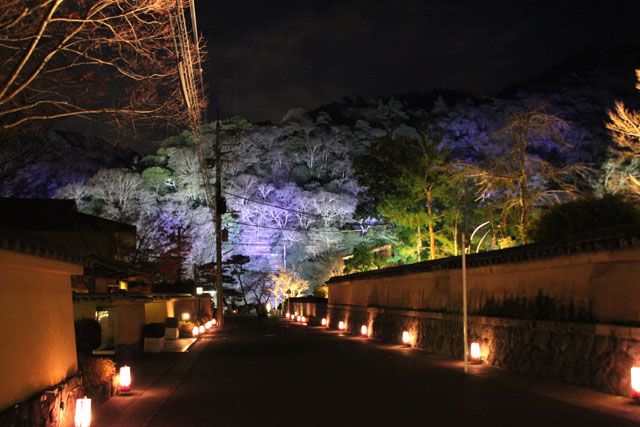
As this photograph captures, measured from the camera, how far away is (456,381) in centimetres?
1351

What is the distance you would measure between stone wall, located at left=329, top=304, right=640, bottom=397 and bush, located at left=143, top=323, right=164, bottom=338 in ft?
33.1

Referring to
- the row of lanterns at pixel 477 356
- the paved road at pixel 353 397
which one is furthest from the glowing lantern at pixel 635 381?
the paved road at pixel 353 397

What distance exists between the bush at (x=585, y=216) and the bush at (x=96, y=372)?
44.7 ft

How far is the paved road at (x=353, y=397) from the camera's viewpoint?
9281mm

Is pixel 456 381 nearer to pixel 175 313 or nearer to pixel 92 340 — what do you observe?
pixel 92 340

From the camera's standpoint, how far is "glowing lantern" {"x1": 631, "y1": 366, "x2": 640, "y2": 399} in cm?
971

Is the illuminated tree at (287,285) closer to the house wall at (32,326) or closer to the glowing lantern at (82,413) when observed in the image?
the house wall at (32,326)

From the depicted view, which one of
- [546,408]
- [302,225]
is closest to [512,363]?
[546,408]

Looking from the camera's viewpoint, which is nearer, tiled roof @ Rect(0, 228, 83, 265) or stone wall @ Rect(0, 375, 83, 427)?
stone wall @ Rect(0, 375, 83, 427)

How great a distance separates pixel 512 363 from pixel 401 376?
2.90 meters

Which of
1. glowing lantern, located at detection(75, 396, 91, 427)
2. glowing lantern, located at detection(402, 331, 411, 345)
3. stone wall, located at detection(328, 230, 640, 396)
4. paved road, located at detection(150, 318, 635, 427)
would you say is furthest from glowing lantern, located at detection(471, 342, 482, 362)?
glowing lantern, located at detection(75, 396, 91, 427)

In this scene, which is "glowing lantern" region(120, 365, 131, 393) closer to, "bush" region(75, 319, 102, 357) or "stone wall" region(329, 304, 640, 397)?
"bush" region(75, 319, 102, 357)

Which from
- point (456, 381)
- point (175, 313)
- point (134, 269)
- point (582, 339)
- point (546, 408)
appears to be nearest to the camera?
point (546, 408)

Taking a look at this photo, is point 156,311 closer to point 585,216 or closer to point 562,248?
point 585,216
